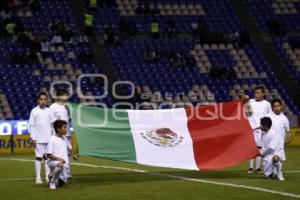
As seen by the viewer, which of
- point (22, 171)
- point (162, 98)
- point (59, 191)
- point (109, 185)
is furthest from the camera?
point (162, 98)

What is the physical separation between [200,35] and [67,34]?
7.07 meters

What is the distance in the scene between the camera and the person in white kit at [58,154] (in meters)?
14.9

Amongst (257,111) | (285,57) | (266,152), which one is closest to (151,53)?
(285,57)

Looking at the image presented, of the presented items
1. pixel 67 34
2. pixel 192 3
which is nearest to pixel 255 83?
pixel 192 3

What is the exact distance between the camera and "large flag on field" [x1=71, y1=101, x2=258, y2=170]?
54.6ft

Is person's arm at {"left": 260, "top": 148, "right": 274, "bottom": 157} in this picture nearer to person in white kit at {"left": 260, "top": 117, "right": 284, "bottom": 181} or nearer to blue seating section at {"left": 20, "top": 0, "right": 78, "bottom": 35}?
person in white kit at {"left": 260, "top": 117, "right": 284, "bottom": 181}

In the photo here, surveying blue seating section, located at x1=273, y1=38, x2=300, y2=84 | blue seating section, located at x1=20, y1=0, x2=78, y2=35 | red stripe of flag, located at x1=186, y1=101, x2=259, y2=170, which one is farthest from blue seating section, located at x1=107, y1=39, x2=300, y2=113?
red stripe of flag, located at x1=186, y1=101, x2=259, y2=170

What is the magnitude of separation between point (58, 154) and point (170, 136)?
10.3ft

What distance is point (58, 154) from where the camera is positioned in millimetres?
15047

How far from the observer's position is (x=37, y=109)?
651 inches

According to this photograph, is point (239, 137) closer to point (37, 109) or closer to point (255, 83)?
point (37, 109)

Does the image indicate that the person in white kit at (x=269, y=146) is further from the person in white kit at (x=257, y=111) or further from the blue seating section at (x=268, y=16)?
the blue seating section at (x=268, y=16)

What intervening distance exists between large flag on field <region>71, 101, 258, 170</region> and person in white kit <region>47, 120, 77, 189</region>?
1.12 m

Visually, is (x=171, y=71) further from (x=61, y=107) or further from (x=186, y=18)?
(x=61, y=107)
